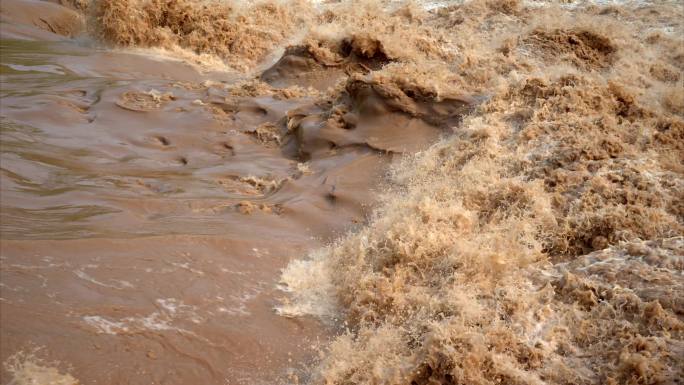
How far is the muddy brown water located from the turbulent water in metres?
0.02

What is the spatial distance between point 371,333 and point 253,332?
0.67 metres

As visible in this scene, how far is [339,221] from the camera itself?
4730mm

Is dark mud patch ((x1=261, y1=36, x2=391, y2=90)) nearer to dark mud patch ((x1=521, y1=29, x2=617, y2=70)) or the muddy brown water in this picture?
the muddy brown water

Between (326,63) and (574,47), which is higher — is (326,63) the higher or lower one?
the lower one

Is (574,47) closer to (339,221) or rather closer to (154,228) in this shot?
(339,221)

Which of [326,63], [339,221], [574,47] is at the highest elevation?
[574,47]

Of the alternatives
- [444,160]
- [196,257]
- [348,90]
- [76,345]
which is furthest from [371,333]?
[348,90]

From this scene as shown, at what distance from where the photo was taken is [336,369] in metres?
2.96

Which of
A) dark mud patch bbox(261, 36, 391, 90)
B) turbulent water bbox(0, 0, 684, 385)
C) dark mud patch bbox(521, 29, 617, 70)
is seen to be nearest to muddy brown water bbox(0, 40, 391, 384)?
turbulent water bbox(0, 0, 684, 385)

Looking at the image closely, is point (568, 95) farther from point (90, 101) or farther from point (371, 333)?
point (90, 101)

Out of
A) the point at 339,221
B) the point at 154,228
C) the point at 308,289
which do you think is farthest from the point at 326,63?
the point at 308,289

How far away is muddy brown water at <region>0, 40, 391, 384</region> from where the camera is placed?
2.89m

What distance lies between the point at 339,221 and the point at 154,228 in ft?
5.00

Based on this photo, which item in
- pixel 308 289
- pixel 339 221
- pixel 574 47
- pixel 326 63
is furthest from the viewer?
pixel 574 47
